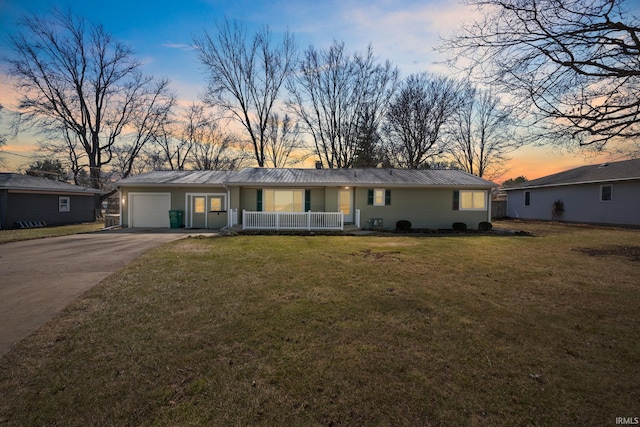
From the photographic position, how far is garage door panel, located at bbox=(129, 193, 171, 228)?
52.4ft

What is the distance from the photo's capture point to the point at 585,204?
19.7 m

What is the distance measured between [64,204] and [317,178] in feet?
63.5

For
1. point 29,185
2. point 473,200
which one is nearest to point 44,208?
point 29,185

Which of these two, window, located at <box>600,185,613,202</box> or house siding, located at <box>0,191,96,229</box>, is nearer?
house siding, located at <box>0,191,96,229</box>

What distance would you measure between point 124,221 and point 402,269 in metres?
16.9

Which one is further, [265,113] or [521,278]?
[265,113]

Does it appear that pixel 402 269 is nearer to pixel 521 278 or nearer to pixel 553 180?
pixel 521 278

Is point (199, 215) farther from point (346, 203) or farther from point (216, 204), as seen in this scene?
point (346, 203)

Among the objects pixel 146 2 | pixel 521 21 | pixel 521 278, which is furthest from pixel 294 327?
pixel 146 2

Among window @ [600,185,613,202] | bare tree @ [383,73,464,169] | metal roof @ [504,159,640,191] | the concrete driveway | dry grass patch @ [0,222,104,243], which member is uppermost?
bare tree @ [383,73,464,169]

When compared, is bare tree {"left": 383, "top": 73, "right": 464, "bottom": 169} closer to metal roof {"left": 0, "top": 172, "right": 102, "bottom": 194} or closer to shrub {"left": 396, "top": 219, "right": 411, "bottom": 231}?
shrub {"left": 396, "top": 219, "right": 411, "bottom": 231}

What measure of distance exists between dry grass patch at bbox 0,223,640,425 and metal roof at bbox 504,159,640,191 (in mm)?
17835

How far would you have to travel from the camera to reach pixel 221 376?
8.54ft

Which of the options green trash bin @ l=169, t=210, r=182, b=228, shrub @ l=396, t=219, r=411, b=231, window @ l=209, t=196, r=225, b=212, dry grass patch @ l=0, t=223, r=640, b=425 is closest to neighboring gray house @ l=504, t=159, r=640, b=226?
shrub @ l=396, t=219, r=411, b=231
